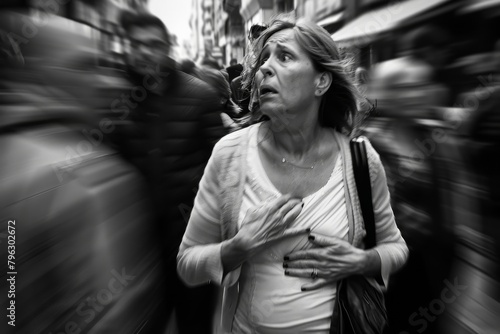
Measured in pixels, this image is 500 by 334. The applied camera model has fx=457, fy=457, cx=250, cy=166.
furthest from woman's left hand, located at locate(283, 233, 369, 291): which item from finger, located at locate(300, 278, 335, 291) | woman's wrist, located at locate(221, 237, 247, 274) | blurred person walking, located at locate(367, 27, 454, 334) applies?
blurred person walking, located at locate(367, 27, 454, 334)

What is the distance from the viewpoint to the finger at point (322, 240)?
4.01 ft

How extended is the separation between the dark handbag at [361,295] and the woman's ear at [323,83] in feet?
0.60

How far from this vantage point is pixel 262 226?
1167 millimetres

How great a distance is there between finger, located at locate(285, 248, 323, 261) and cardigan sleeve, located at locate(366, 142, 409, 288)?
0.21m

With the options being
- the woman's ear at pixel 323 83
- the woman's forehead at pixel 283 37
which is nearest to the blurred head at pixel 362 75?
the woman's ear at pixel 323 83

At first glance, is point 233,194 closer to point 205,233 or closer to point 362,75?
point 205,233

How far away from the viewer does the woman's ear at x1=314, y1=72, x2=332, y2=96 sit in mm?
1311

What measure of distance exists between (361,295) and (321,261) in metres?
0.19

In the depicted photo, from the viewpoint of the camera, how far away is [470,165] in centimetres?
145

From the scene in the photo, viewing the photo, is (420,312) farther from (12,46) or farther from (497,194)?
(12,46)

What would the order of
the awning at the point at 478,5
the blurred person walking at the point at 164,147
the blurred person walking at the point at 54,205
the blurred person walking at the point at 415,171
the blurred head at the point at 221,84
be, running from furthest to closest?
the blurred head at the point at 221,84, the blurred person walking at the point at 415,171, the blurred person walking at the point at 164,147, the awning at the point at 478,5, the blurred person walking at the point at 54,205

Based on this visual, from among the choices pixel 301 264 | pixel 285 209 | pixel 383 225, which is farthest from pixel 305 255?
pixel 383 225

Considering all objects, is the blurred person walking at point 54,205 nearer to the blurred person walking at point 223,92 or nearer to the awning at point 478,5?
the blurred person walking at point 223,92

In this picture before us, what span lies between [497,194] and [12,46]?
4.53 feet
